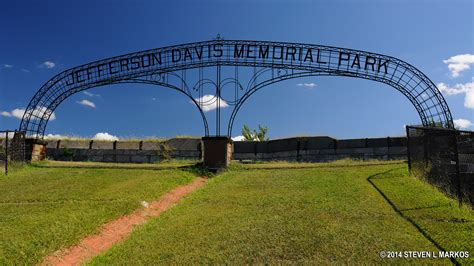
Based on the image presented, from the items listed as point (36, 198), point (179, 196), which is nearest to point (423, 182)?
point (179, 196)

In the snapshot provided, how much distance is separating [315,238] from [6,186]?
10857 millimetres

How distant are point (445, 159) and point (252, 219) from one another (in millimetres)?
5862

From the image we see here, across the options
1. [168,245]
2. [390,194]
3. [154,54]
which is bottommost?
[168,245]

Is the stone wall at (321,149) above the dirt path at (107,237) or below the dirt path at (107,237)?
above

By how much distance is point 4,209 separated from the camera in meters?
9.23

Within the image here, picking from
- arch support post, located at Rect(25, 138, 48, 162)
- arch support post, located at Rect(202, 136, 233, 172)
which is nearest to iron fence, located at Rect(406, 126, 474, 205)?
arch support post, located at Rect(202, 136, 233, 172)

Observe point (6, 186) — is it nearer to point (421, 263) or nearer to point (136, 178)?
point (136, 178)

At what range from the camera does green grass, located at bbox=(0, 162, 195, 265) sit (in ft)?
22.0

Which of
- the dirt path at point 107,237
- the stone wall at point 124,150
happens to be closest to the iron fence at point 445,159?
the dirt path at point 107,237

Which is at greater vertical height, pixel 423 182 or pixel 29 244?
pixel 423 182

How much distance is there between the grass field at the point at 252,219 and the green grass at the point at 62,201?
28 millimetres

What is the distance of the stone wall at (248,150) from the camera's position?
18.7 meters

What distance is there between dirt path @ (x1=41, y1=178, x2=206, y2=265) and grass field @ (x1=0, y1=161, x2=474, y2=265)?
193 millimetres

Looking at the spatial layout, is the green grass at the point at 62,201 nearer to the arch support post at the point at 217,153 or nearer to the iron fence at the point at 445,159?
the arch support post at the point at 217,153
